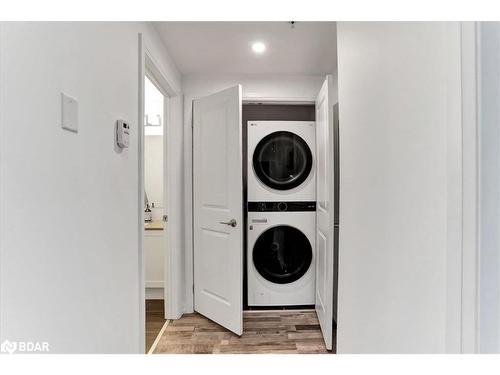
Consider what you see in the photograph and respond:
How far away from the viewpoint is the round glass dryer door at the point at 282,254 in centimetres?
248

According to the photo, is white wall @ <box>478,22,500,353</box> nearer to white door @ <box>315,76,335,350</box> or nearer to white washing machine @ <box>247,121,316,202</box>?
white door @ <box>315,76,335,350</box>

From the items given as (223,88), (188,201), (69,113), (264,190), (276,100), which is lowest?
(188,201)

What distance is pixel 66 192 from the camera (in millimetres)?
849

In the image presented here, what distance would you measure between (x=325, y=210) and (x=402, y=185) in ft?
4.13

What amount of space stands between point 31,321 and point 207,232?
5.27 ft

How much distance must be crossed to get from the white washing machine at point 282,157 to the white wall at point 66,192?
1296mm

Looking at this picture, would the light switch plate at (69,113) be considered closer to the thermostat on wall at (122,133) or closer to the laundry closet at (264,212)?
the thermostat on wall at (122,133)

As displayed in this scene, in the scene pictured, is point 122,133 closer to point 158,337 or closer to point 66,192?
point 66,192

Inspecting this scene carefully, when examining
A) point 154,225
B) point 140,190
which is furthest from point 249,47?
point 154,225
